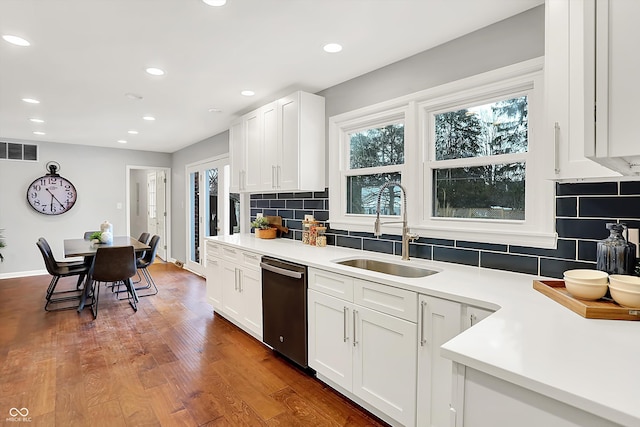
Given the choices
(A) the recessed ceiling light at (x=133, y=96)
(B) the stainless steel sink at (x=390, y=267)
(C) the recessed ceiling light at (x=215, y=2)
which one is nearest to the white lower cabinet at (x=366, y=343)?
(B) the stainless steel sink at (x=390, y=267)

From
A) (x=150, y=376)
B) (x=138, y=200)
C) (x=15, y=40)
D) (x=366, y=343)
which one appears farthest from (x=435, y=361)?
(x=138, y=200)

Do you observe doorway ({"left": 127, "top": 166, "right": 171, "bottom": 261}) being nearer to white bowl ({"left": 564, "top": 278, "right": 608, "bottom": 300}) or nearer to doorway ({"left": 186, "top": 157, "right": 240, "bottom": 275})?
doorway ({"left": 186, "top": 157, "right": 240, "bottom": 275})

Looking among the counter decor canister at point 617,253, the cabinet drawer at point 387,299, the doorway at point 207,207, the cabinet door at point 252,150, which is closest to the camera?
the counter decor canister at point 617,253

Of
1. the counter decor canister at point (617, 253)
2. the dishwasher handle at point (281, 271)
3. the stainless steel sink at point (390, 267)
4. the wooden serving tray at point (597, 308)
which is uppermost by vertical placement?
the counter decor canister at point (617, 253)

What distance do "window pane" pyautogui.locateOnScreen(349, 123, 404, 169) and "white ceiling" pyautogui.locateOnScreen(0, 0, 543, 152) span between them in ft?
1.69

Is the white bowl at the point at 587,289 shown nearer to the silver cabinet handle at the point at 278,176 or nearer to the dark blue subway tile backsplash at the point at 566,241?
the dark blue subway tile backsplash at the point at 566,241

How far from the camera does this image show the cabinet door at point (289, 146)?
10.1ft

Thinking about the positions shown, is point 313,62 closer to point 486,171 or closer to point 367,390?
point 486,171

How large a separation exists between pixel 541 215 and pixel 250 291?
2.37 meters

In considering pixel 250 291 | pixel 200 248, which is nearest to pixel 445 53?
pixel 250 291

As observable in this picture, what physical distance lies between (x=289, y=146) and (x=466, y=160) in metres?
1.63

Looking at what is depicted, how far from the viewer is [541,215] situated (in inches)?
73.2

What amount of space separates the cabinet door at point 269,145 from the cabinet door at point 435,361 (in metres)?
2.14

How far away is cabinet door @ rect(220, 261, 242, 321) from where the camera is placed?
329 centimetres
